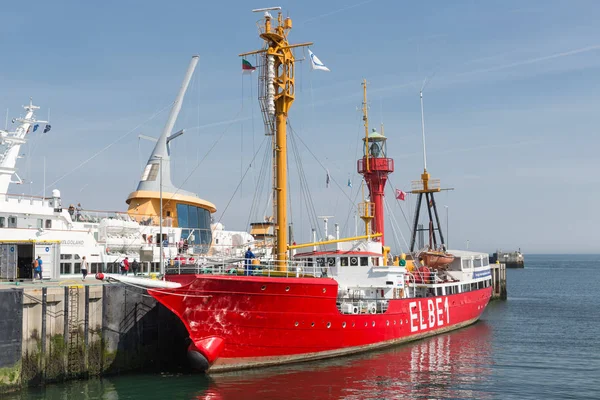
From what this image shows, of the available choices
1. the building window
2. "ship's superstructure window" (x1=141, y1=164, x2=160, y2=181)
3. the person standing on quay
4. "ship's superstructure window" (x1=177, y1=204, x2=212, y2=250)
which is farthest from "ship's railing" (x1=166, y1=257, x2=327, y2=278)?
"ship's superstructure window" (x1=141, y1=164, x2=160, y2=181)

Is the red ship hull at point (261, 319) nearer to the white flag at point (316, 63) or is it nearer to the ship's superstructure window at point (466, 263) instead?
the white flag at point (316, 63)

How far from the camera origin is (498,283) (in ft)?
225

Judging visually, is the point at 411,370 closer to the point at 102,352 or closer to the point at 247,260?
the point at 247,260

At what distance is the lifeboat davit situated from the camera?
42281 millimetres

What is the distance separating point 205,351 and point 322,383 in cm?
492

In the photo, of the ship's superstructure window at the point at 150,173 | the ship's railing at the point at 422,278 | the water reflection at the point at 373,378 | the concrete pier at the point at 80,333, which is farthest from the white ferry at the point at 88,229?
the ship's railing at the point at 422,278

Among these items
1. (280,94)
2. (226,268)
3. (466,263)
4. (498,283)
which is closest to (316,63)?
(280,94)

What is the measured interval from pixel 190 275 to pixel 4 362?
7322 millimetres

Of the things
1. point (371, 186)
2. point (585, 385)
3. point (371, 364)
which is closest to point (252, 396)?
point (371, 364)

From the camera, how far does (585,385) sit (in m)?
24.3

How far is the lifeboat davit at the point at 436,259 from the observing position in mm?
42281

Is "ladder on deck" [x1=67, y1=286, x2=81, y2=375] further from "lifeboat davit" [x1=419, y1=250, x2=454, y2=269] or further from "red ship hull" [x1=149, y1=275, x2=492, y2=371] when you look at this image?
"lifeboat davit" [x1=419, y1=250, x2=454, y2=269]

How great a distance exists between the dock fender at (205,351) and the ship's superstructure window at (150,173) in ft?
75.4

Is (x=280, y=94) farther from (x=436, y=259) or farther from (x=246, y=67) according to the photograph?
(x=436, y=259)
